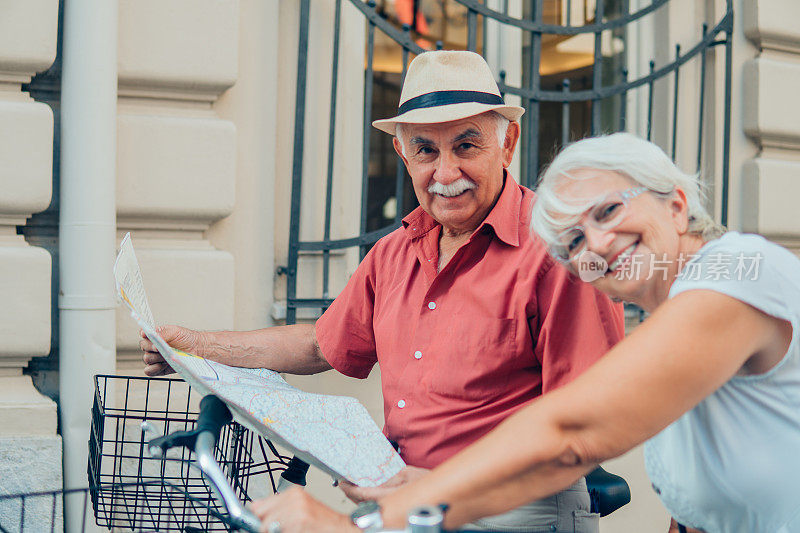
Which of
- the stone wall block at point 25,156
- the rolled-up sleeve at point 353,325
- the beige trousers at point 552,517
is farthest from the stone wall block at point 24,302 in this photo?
the beige trousers at point 552,517

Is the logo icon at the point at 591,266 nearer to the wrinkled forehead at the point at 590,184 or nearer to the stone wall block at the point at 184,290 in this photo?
the wrinkled forehead at the point at 590,184

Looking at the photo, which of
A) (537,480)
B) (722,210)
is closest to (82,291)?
(537,480)

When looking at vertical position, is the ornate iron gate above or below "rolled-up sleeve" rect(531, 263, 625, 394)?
above

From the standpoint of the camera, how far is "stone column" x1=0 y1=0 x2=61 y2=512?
92.8 inches

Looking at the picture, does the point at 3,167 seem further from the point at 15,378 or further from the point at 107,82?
the point at 15,378

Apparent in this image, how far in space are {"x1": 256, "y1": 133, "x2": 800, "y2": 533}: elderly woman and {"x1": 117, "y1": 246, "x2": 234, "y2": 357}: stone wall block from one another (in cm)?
149

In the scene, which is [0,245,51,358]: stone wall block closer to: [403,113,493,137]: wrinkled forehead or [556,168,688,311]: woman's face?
[403,113,493,137]: wrinkled forehead

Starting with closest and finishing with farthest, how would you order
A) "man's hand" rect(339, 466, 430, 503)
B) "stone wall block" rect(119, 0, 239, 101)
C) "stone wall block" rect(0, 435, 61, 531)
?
"man's hand" rect(339, 466, 430, 503) < "stone wall block" rect(0, 435, 61, 531) < "stone wall block" rect(119, 0, 239, 101)

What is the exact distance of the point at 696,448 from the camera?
1.25m

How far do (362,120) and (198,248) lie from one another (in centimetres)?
75

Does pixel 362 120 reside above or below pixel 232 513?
above

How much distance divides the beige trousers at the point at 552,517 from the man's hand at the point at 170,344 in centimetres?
80

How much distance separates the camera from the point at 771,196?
3.43 m

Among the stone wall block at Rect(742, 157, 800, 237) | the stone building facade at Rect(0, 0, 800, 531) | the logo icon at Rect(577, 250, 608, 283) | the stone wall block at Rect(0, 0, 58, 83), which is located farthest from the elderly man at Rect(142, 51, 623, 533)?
the stone wall block at Rect(742, 157, 800, 237)
